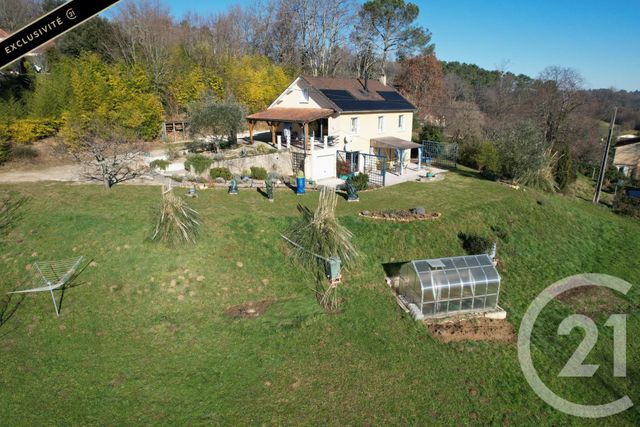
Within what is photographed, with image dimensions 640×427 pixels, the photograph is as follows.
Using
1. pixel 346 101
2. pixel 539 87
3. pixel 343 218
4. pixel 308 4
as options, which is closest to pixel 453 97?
pixel 539 87

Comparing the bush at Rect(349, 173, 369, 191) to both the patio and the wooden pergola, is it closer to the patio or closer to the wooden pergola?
the patio

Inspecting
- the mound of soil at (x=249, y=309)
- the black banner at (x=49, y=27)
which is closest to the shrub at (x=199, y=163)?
the mound of soil at (x=249, y=309)

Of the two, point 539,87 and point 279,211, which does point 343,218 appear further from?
point 539,87

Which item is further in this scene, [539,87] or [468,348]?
[539,87]

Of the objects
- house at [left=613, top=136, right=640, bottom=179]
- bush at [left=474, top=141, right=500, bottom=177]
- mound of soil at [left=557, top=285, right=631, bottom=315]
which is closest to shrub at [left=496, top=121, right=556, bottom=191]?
bush at [left=474, top=141, right=500, bottom=177]

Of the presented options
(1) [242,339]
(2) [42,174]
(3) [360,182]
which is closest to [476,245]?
(3) [360,182]

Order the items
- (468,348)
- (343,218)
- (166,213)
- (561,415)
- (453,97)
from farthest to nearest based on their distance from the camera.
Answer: (453,97) → (343,218) → (166,213) → (468,348) → (561,415)
